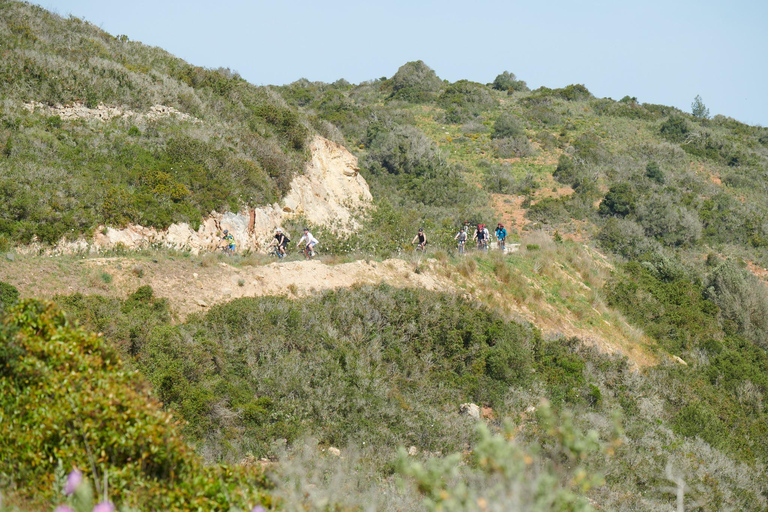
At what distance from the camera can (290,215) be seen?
815 inches

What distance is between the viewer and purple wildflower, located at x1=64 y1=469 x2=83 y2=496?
3536 mm

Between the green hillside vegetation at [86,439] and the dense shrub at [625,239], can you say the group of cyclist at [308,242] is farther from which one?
the green hillside vegetation at [86,439]

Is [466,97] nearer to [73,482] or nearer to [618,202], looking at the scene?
[618,202]

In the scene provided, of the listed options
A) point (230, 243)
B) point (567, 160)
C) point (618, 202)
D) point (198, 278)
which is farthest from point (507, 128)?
point (198, 278)

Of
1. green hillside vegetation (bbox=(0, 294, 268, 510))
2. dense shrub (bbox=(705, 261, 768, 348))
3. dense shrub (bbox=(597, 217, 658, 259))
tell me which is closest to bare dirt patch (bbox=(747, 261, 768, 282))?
dense shrub (bbox=(597, 217, 658, 259))

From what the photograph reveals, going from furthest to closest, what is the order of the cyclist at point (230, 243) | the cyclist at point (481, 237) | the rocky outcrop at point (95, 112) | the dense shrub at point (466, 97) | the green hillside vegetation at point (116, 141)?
the dense shrub at point (466, 97)
the cyclist at point (481, 237)
the rocky outcrop at point (95, 112)
the cyclist at point (230, 243)
the green hillside vegetation at point (116, 141)

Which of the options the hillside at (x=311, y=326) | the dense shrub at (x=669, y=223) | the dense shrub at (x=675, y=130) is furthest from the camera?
the dense shrub at (x=675, y=130)

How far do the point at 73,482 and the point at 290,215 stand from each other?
1745 cm

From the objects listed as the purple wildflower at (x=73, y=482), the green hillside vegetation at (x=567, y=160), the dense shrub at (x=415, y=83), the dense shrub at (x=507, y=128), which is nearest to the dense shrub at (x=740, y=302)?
the green hillside vegetation at (x=567, y=160)

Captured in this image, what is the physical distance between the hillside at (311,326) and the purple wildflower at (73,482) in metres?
0.17

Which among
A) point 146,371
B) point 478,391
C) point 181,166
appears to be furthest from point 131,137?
point 478,391

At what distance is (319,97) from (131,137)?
30.8 m

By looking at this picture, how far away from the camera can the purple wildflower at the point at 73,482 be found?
3.54m

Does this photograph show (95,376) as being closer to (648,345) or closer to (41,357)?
(41,357)
